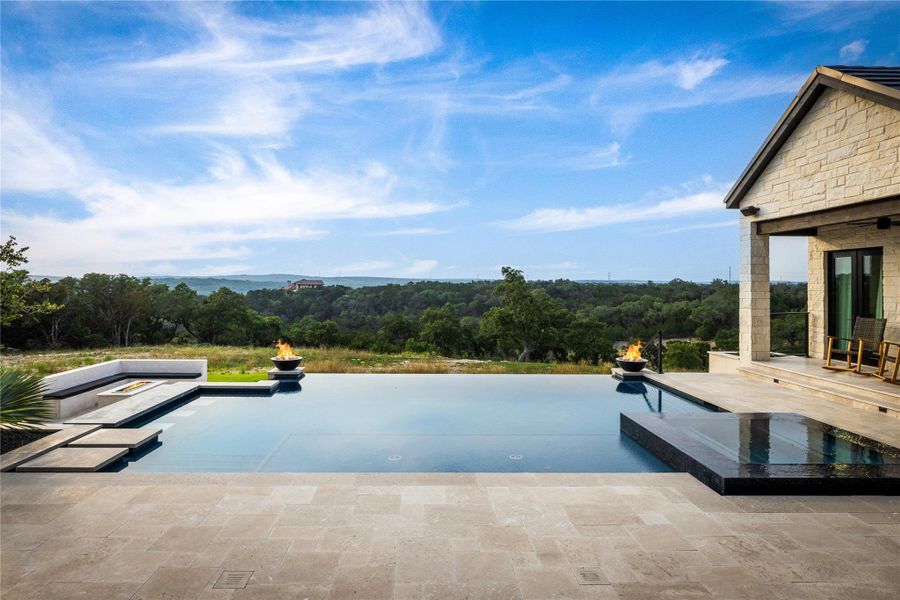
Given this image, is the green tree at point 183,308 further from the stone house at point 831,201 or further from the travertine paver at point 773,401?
the stone house at point 831,201

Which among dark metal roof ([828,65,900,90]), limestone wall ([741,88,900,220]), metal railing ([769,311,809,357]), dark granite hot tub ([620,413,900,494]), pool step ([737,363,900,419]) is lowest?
dark granite hot tub ([620,413,900,494])

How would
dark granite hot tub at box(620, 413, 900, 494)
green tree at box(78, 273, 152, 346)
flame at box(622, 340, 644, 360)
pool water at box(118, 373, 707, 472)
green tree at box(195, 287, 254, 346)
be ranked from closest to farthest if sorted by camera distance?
dark granite hot tub at box(620, 413, 900, 494) < pool water at box(118, 373, 707, 472) < flame at box(622, 340, 644, 360) < green tree at box(78, 273, 152, 346) < green tree at box(195, 287, 254, 346)

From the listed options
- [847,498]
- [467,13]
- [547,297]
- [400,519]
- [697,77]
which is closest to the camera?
[400,519]

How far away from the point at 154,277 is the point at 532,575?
1370 inches

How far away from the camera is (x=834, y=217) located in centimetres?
777

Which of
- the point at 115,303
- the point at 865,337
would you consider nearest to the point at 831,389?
the point at 865,337

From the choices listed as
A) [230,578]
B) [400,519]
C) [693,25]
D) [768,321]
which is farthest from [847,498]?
[693,25]

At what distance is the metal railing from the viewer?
10.1 m

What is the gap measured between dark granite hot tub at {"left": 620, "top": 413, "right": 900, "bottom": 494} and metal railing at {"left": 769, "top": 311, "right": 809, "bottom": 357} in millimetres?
5003

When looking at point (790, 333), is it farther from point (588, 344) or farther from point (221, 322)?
point (221, 322)

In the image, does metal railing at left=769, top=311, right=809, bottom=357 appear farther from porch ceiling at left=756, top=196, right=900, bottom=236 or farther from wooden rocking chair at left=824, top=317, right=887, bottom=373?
porch ceiling at left=756, top=196, right=900, bottom=236

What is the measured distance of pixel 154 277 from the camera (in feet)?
104

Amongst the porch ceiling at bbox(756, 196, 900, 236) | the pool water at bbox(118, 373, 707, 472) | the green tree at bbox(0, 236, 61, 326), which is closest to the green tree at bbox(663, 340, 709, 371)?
the porch ceiling at bbox(756, 196, 900, 236)

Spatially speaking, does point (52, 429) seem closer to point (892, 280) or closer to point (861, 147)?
point (861, 147)
